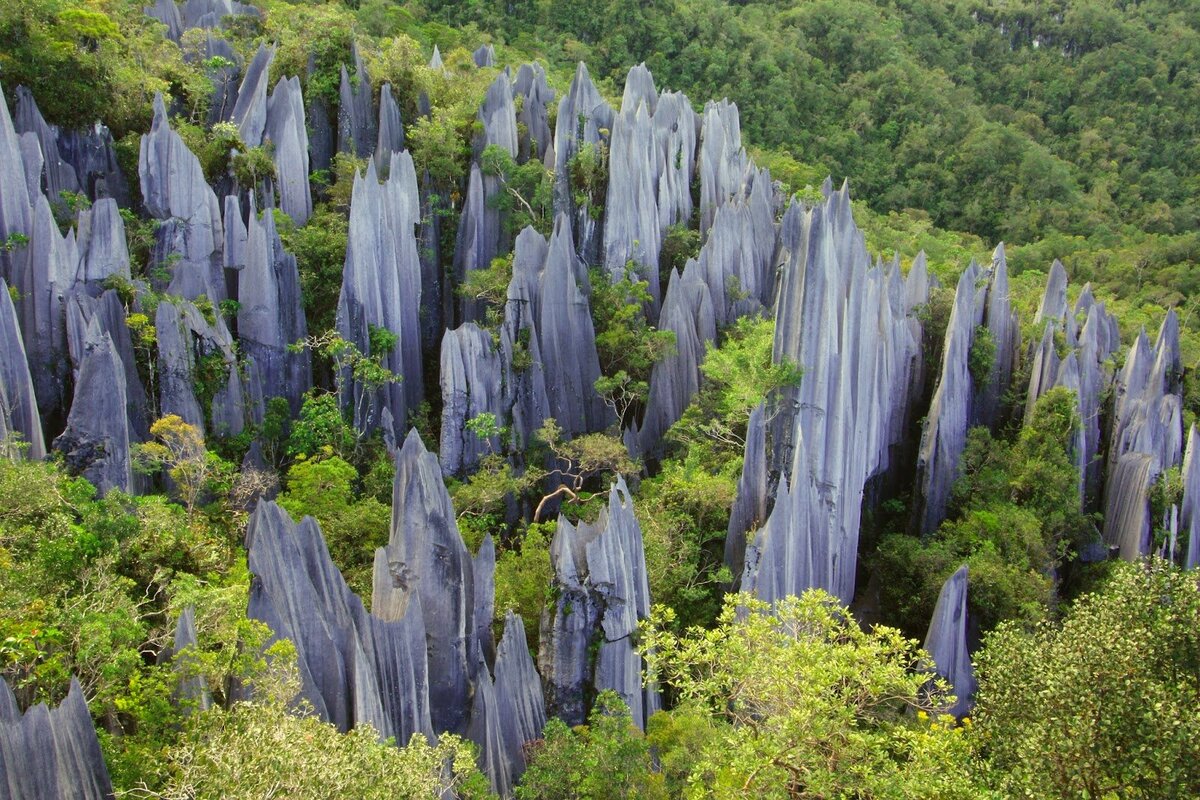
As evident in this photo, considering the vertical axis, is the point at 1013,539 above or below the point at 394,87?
below

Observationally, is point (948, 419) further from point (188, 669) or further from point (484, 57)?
point (484, 57)

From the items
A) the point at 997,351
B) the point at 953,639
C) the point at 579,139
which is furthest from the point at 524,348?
the point at 997,351

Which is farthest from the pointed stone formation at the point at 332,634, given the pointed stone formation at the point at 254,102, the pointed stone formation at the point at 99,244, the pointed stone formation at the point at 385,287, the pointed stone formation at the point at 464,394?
the pointed stone formation at the point at 254,102

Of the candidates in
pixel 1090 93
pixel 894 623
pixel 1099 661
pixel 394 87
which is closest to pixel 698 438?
pixel 894 623

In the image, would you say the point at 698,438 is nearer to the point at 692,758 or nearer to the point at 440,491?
the point at 440,491

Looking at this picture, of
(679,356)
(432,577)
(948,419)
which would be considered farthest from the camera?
(679,356)

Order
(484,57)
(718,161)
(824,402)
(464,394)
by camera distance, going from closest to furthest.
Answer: (824,402)
(464,394)
(718,161)
(484,57)
